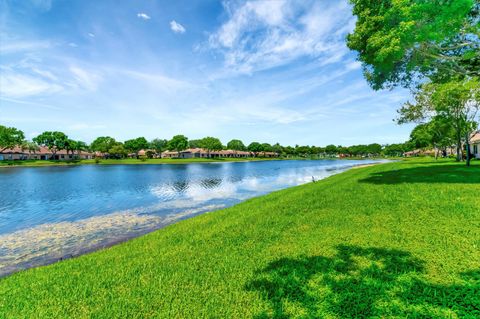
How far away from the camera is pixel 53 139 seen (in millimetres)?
109375

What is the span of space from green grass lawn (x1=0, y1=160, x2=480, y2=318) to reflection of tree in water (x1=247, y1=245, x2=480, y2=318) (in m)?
0.02

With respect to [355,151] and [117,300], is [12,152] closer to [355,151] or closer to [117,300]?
[117,300]

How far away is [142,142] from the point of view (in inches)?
5089

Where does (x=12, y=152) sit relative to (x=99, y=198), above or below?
above

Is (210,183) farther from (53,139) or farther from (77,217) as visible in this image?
(53,139)

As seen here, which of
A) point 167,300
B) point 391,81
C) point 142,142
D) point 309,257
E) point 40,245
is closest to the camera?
point 167,300

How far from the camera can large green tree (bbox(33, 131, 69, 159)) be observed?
107 meters

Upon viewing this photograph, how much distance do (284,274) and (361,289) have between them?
5.35ft

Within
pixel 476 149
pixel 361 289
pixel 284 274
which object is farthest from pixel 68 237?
pixel 476 149

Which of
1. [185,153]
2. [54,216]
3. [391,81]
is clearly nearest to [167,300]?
[54,216]

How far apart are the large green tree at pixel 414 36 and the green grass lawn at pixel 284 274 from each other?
9156 millimetres

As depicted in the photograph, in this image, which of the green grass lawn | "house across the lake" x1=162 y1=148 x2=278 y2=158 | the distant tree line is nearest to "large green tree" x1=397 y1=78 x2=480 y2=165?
the green grass lawn

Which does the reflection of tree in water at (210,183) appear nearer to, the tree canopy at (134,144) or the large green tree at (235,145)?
the tree canopy at (134,144)

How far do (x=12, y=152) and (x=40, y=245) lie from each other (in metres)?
143
